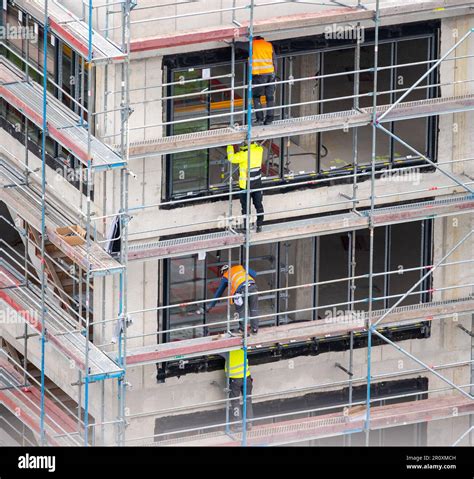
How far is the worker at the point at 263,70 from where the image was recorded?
41.8m

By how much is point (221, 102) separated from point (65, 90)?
2796 mm

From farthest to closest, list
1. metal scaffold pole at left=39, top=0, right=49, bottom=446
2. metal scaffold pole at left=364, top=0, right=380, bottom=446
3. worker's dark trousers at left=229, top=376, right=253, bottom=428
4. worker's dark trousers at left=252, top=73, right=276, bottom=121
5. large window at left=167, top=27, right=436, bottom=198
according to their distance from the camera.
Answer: worker's dark trousers at left=229, top=376, right=253, bottom=428
large window at left=167, top=27, right=436, bottom=198
metal scaffold pole at left=364, top=0, right=380, bottom=446
worker's dark trousers at left=252, top=73, right=276, bottom=121
metal scaffold pole at left=39, top=0, right=49, bottom=446

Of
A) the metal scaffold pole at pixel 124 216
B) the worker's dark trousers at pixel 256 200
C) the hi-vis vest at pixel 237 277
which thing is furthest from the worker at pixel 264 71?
the hi-vis vest at pixel 237 277

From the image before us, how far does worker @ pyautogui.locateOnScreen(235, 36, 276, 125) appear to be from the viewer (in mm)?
41750

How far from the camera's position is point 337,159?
44188 mm

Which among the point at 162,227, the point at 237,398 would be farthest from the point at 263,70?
the point at 237,398

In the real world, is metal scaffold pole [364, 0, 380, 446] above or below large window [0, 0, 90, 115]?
below

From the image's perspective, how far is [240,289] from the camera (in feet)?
140

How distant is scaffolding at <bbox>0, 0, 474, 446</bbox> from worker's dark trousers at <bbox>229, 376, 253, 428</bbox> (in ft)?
0.55

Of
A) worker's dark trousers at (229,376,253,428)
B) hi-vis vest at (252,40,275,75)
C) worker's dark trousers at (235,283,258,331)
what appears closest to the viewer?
hi-vis vest at (252,40,275,75)

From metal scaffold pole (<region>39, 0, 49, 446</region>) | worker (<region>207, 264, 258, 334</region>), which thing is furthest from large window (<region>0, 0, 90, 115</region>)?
worker (<region>207, 264, 258, 334</region>)

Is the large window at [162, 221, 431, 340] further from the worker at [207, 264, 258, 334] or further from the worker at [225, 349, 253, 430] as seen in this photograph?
the worker at [225, 349, 253, 430]

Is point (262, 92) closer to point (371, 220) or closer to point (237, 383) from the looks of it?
point (371, 220)

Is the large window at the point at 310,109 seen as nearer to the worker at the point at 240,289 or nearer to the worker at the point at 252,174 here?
the worker at the point at 252,174
